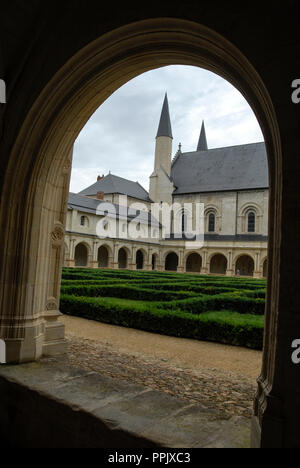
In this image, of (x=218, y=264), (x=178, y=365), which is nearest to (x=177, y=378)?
(x=178, y=365)

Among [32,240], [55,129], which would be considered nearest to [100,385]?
[32,240]

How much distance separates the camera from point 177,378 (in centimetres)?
385

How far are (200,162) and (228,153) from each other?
10.7ft

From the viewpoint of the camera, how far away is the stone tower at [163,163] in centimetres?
3800

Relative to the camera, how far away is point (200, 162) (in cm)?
3784

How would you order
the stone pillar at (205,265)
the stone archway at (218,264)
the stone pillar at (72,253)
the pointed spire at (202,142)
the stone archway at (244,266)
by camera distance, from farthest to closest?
1. the pointed spire at (202,142)
2. the stone archway at (218,264)
3. the stone pillar at (205,265)
4. the stone archway at (244,266)
5. the stone pillar at (72,253)

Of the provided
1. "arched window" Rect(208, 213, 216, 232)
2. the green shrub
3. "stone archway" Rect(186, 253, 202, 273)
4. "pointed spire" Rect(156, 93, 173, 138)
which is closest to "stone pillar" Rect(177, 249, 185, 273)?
"stone archway" Rect(186, 253, 202, 273)

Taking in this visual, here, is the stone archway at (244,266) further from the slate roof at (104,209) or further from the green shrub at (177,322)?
the green shrub at (177,322)

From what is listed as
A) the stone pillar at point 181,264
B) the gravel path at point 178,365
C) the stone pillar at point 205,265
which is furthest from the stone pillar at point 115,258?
the gravel path at point 178,365

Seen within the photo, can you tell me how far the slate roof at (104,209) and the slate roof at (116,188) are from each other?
2603 mm

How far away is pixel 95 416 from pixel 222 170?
35364 millimetres

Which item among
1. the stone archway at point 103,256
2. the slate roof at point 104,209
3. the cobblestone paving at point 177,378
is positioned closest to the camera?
the cobblestone paving at point 177,378

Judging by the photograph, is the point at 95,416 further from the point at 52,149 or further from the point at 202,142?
the point at 202,142

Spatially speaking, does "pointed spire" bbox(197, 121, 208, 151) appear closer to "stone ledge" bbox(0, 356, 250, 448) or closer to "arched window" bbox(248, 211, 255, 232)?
"arched window" bbox(248, 211, 255, 232)
